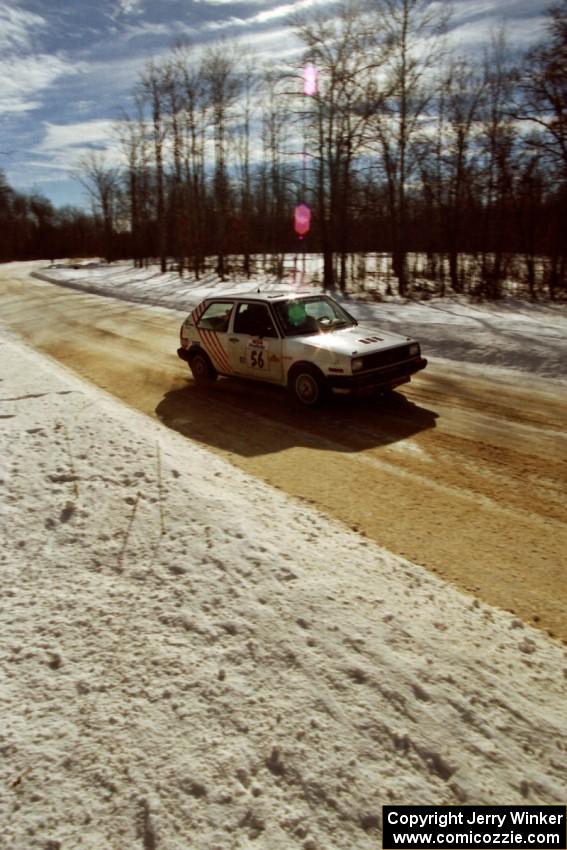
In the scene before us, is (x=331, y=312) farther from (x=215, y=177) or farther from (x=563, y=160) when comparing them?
(x=215, y=177)

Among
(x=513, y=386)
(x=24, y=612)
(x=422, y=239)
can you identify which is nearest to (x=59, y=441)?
(x=24, y=612)

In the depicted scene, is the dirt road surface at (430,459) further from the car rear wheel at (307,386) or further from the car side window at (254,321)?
the car side window at (254,321)

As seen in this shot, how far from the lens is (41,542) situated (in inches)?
156

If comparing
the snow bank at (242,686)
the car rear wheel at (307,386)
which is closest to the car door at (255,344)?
the car rear wheel at (307,386)

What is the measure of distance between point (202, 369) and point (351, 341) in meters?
3.13

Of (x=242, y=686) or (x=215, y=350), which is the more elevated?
(x=215, y=350)

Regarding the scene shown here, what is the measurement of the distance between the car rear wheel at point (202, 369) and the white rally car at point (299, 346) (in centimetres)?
2

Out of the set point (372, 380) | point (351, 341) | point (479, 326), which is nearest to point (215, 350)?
point (351, 341)

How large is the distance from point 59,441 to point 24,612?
291cm

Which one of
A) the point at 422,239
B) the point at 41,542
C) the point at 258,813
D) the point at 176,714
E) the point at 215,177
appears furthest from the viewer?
the point at 215,177

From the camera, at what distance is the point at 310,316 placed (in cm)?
811

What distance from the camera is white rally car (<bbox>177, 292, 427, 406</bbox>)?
720cm

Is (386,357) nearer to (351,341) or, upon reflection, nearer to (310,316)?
(351,341)

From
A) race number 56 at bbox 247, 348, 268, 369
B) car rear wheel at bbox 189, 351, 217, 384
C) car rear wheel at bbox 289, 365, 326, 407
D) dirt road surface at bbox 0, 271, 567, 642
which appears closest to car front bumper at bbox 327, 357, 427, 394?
car rear wheel at bbox 289, 365, 326, 407
